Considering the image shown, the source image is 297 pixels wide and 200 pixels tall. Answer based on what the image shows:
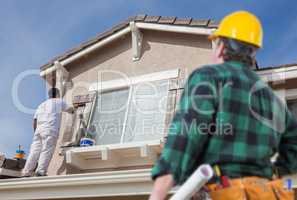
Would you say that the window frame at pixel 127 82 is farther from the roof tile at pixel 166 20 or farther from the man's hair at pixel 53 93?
the roof tile at pixel 166 20

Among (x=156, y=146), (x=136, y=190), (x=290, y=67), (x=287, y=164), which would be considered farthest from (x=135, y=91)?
(x=287, y=164)

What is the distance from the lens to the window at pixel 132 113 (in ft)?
23.4

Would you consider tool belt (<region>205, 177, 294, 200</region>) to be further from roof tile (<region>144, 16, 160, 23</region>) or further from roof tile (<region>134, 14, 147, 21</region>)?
roof tile (<region>134, 14, 147, 21</region>)

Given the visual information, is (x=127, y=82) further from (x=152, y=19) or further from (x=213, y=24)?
(x=213, y=24)

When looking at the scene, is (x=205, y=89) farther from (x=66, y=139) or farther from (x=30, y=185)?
(x=66, y=139)

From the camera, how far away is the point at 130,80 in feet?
25.4

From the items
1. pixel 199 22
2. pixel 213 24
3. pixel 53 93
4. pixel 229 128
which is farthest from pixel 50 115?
pixel 229 128

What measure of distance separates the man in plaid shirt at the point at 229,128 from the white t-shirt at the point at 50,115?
550 centimetres

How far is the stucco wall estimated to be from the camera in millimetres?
7395

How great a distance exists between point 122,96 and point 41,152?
1681 millimetres

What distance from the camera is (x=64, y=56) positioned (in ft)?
27.4

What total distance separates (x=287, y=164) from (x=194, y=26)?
5274 millimetres

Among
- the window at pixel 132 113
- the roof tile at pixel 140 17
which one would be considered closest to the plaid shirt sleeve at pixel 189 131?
the window at pixel 132 113

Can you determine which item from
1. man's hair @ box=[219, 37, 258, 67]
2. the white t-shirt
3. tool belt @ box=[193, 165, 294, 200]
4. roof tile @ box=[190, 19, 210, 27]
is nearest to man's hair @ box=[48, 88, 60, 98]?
the white t-shirt
